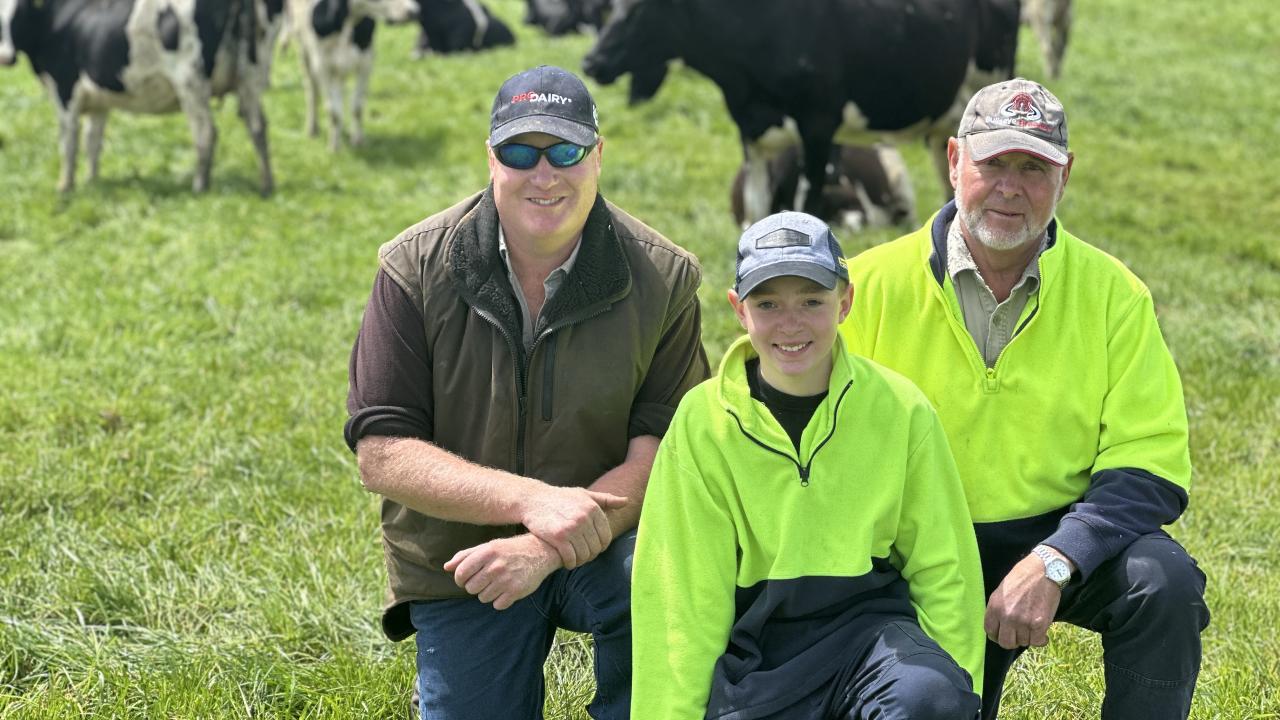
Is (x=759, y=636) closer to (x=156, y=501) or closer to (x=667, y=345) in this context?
(x=667, y=345)

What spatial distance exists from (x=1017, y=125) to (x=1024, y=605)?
3.69 ft

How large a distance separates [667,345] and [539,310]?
1.14ft

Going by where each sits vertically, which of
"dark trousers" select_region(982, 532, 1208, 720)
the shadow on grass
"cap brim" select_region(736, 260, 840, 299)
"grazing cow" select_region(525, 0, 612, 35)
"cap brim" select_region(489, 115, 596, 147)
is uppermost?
"cap brim" select_region(489, 115, 596, 147)

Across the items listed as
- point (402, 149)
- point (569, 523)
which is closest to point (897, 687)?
point (569, 523)

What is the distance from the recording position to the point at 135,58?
11.1 metres

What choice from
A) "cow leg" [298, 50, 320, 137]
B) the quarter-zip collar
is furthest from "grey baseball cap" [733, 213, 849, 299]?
"cow leg" [298, 50, 320, 137]

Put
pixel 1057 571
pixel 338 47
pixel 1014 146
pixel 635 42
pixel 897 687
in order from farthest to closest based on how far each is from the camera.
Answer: pixel 338 47, pixel 635 42, pixel 1014 146, pixel 1057 571, pixel 897 687

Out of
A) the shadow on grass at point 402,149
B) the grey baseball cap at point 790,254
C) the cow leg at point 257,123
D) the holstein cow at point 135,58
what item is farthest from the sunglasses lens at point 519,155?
the shadow on grass at point 402,149

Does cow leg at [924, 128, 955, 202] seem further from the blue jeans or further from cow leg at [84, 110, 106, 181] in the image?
the blue jeans

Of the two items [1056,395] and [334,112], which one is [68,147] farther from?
[1056,395]

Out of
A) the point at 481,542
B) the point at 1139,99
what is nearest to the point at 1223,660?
the point at 481,542

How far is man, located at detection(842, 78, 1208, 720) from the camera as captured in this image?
305cm

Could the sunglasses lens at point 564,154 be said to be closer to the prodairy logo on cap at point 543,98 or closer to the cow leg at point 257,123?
the prodairy logo on cap at point 543,98

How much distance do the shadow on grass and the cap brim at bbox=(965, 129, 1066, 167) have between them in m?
9.24
